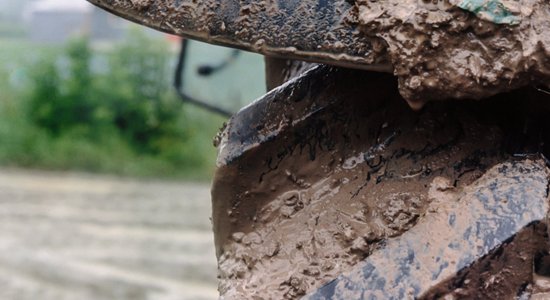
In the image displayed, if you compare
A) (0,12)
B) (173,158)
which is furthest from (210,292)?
(0,12)

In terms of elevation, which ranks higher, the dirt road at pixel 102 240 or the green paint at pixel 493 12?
the dirt road at pixel 102 240

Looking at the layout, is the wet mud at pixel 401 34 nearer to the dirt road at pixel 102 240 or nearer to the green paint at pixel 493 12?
the green paint at pixel 493 12

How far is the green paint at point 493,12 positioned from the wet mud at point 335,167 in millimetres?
102

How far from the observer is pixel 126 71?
7.74 m

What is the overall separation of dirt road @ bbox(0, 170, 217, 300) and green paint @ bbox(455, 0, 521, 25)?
3400mm

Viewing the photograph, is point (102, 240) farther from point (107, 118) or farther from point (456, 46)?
point (456, 46)

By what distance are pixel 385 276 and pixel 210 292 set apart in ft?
11.2

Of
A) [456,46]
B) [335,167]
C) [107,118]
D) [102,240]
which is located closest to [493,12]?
[456,46]

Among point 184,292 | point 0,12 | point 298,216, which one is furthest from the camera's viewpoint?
point 0,12

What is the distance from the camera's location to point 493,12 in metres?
0.55

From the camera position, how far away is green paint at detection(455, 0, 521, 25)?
54 centimetres

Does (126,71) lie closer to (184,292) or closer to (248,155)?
(184,292)

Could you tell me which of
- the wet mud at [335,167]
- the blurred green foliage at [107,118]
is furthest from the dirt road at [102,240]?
the wet mud at [335,167]

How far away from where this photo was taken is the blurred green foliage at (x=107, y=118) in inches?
297
